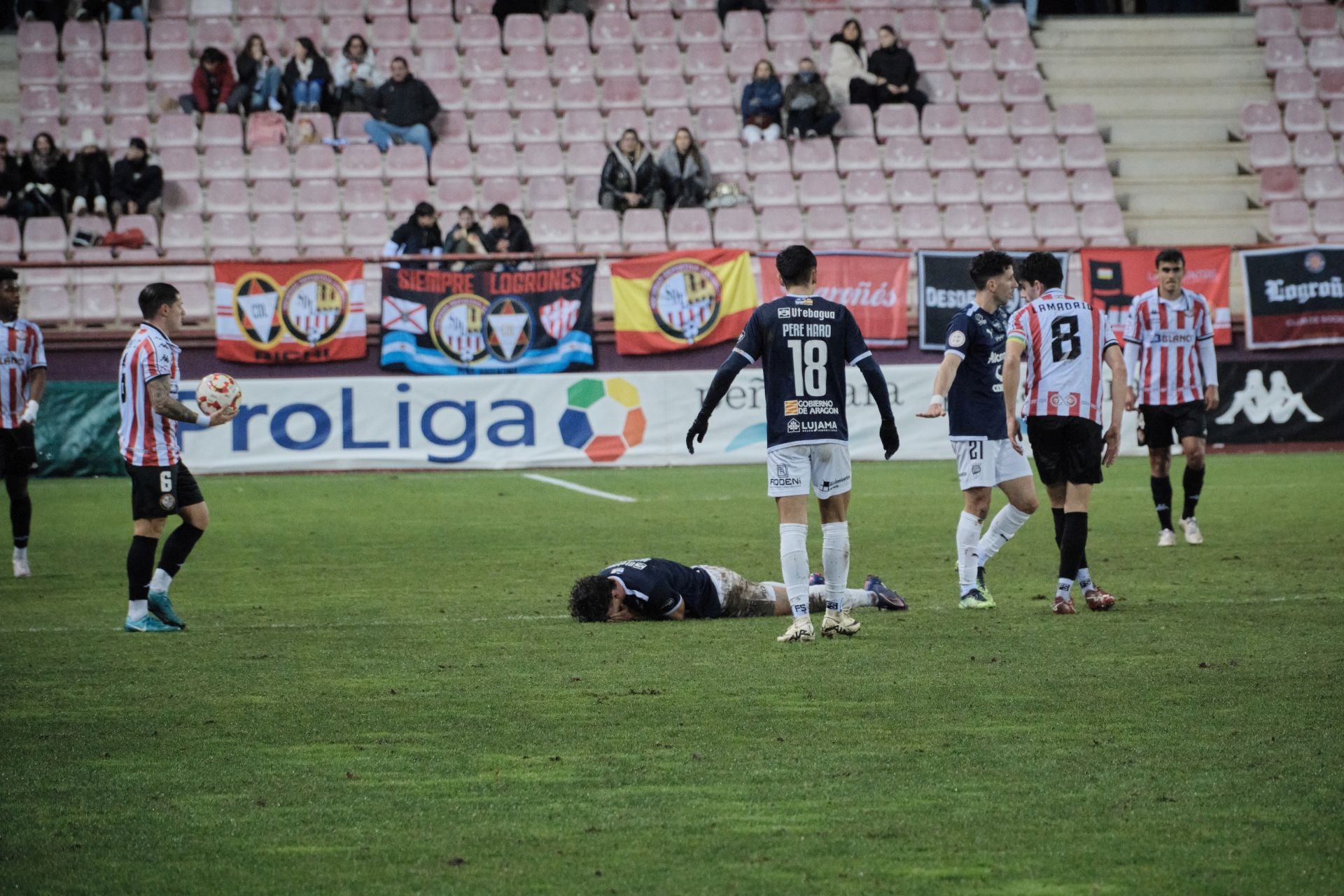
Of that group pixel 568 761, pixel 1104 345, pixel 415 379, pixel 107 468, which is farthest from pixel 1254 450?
pixel 568 761

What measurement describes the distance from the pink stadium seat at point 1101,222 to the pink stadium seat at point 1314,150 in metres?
3.47

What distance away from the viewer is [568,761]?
17.9 ft

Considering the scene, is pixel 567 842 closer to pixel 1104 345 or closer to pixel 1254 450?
pixel 1104 345

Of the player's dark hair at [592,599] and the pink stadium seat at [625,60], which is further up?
the pink stadium seat at [625,60]

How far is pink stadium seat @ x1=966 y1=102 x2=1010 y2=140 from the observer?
2403 cm

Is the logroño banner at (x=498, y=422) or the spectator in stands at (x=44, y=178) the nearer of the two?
the logroño banner at (x=498, y=422)

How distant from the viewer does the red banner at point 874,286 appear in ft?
64.0

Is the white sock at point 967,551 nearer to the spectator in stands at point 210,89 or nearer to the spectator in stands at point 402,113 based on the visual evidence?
the spectator in stands at point 402,113

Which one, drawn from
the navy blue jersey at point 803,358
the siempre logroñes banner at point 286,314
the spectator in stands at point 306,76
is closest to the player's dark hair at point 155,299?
the navy blue jersey at point 803,358

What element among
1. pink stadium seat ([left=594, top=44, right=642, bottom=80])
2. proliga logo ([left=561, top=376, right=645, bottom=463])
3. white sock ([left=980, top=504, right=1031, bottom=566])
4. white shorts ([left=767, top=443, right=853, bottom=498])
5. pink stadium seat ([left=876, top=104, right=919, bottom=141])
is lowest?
white sock ([left=980, top=504, right=1031, bottom=566])

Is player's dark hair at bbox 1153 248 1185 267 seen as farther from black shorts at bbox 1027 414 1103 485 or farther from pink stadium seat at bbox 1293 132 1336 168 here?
pink stadium seat at bbox 1293 132 1336 168

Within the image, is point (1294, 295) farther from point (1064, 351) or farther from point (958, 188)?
point (1064, 351)

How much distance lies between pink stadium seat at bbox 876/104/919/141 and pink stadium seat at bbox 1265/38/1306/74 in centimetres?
647

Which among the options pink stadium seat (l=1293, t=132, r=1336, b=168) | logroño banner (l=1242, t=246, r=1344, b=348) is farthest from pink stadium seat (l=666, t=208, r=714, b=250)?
pink stadium seat (l=1293, t=132, r=1336, b=168)
